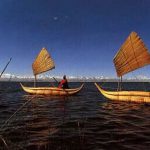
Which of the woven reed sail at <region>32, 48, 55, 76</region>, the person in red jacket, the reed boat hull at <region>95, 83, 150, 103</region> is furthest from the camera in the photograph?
the woven reed sail at <region>32, 48, 55, 76</region>

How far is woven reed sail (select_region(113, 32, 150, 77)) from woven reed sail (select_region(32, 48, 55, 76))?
11018mm

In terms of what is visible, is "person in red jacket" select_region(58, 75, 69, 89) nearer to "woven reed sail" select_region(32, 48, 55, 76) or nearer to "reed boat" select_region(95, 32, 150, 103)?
"woven reed sail" select_region(32, 48, 55, 76)

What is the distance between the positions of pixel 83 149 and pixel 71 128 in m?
3.56

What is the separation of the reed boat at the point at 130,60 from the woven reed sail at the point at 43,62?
1102 cm

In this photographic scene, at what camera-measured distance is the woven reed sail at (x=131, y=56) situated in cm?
2634

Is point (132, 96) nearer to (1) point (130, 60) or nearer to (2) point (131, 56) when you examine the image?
(1) point (130, 60)

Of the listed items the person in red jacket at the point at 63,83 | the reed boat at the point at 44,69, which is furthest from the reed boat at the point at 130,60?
the reed boat at the point at 44,69

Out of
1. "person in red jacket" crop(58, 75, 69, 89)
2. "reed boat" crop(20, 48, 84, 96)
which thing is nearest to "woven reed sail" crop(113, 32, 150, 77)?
"person in red jacket" crop(58, 75, 69, 89)

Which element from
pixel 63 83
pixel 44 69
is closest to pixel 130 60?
pixel 63 83

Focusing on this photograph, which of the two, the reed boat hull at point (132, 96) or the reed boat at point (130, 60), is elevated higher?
the reed boat at point (130, 60)

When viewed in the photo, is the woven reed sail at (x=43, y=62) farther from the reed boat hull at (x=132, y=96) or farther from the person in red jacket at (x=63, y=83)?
the reed boat hull at (x=132, y=96)

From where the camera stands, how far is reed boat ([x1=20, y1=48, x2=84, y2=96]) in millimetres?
33219

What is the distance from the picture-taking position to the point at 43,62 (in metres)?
37.6

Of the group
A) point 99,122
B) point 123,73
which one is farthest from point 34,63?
point 99,122
